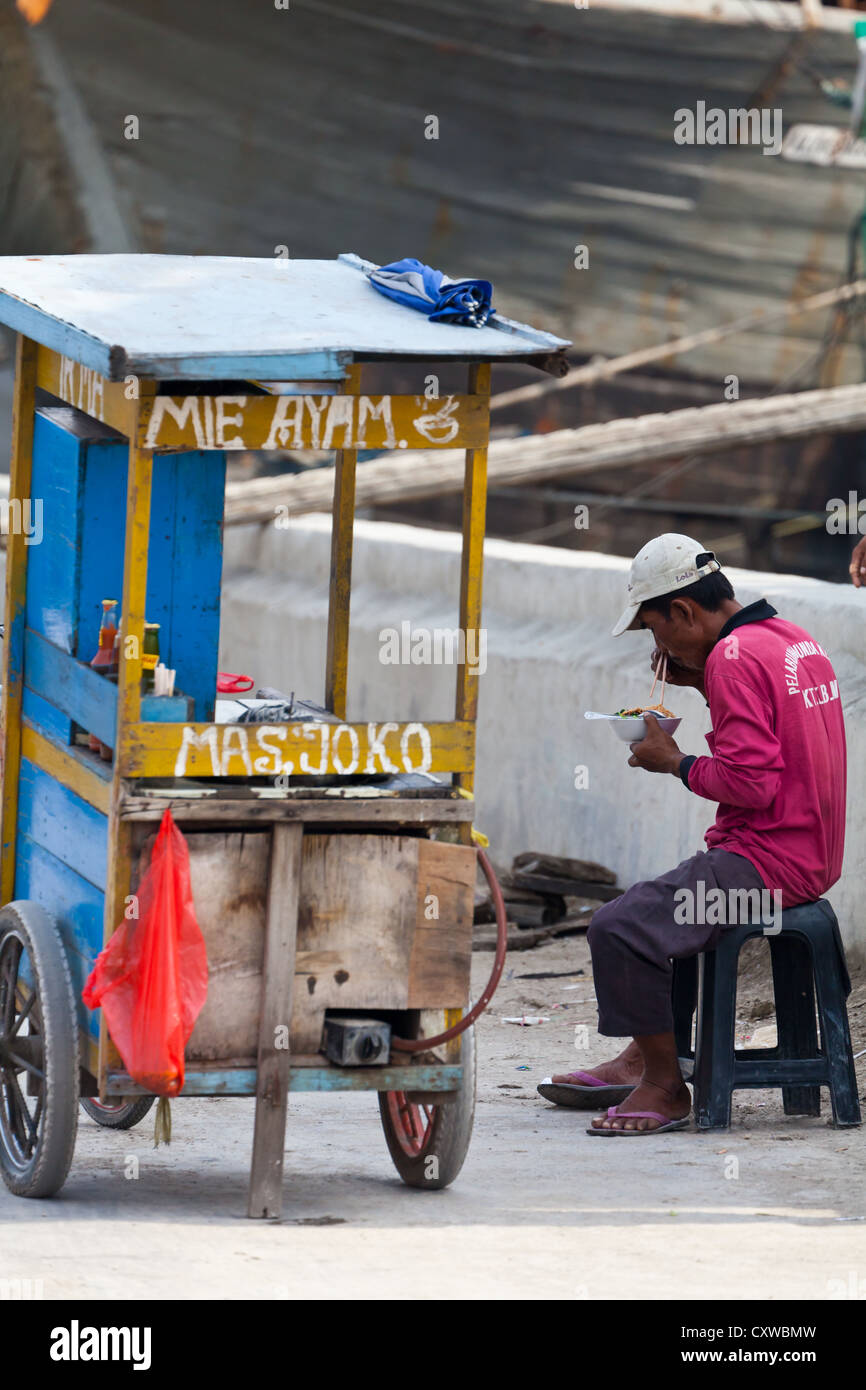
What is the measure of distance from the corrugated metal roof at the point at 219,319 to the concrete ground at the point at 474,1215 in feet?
6.06

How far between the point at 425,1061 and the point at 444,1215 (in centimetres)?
35

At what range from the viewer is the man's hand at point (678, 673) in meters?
5.85

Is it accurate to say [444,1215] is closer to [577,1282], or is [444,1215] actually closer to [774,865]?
[577,1282]

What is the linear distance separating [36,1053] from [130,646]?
111 cm

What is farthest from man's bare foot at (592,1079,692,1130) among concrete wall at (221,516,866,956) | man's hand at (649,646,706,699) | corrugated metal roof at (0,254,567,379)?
corrugated metal roof at (0,254,567,379)

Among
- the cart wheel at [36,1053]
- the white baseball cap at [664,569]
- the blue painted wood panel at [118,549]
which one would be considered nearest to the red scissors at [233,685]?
the blue painted wood panel at [118,549]

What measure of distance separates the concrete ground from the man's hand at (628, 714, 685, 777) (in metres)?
1.01

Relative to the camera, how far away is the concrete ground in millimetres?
4152

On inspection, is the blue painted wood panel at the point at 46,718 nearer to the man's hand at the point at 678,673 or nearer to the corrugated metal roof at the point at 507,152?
the man's hand at the point at 678,673

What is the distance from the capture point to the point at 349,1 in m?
17.8

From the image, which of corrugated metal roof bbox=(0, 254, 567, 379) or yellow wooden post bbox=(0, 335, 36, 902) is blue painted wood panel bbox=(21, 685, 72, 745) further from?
corrugated metal roof bbox=(0, 254, 567, 379)

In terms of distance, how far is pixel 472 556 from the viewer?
4879 mm

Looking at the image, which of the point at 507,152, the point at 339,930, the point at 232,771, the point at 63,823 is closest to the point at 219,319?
the point at 232,771

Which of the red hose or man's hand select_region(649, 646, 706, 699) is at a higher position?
man's hand select_region(649, 646, 706, 699)
